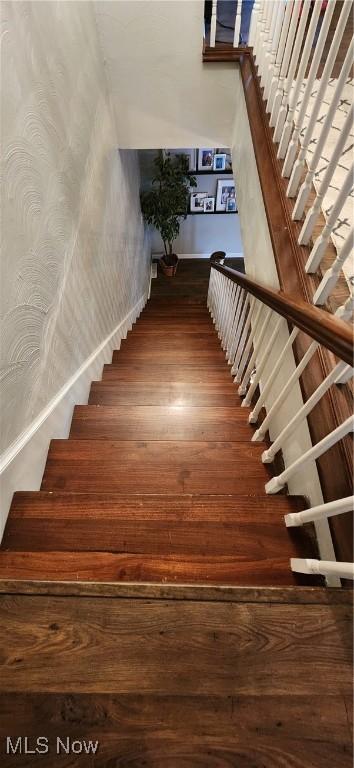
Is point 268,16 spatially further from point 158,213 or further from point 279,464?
point 158,213

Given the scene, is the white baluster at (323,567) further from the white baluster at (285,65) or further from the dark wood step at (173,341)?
the dark wood step at (173,341)

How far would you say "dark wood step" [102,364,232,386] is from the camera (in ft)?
7.98

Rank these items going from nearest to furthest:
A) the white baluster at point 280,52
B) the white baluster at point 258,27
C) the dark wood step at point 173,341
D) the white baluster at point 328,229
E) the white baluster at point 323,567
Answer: the white baluster at point 323,567 → the white baluster at point 328,229 → the white baluster at point 280,52 → the white baluster at point 258,27 → the dark wood step at point 173,341

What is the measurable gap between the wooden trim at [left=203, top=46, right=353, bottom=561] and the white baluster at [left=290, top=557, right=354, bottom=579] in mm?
101

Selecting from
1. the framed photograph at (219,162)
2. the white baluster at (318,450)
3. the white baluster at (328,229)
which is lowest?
the white baluster at (318,450)

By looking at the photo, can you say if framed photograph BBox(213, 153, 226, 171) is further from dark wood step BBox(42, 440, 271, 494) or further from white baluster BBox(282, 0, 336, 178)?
dark wood step BBox(42, 440, 271, 494)

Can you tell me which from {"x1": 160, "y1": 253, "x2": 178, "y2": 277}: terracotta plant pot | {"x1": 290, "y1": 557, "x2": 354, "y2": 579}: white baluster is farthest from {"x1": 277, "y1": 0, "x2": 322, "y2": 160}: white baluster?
{"x1": 160, "y1": 253, "x2": 178, "y2": 277}: terracotta plant pot

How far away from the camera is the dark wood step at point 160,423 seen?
1757 mm

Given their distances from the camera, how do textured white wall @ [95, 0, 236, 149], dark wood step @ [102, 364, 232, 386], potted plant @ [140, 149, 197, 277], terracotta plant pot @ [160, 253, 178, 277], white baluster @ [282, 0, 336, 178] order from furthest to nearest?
1. terracotta plant pot @ [160, 253, 178, 277]
2. potted plant @ [140, 149, 197, 277]
3. dark wood step @ [102, 364, 232, 386]
4. textured white wall @ [95, 0, 236, 149]
5. white baluster @ [282, 0, 336, 178]

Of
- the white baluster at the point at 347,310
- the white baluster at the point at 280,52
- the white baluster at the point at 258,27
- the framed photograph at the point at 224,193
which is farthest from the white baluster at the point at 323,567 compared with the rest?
the framed photograph at the point at 224,193

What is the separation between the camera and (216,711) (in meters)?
0.72

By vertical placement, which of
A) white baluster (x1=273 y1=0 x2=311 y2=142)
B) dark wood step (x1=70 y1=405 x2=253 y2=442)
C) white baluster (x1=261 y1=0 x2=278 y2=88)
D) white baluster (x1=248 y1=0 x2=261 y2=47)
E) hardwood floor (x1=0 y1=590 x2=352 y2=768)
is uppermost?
white baluster (x1=248 y1=0 x2=261 y2=47)

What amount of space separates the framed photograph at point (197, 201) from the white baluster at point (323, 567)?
543cm

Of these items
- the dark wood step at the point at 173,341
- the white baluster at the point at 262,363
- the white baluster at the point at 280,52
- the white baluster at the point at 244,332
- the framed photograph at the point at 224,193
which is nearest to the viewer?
the white baluster at the point at 262,363
